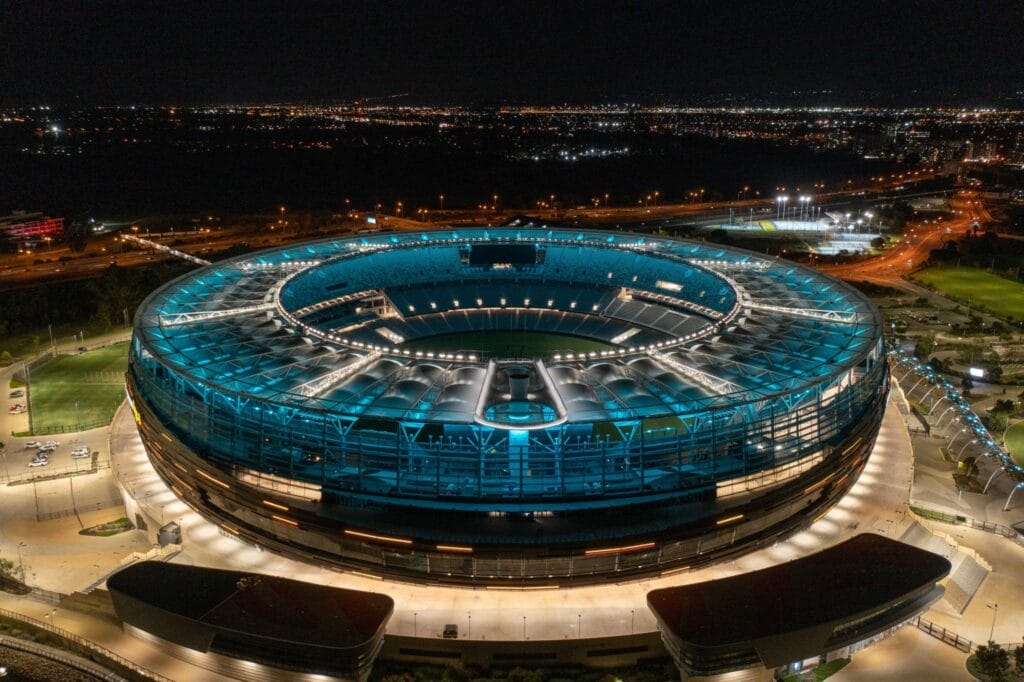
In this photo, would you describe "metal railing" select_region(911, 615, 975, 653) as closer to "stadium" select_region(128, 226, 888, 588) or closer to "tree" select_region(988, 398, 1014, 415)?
"stadium" select_region(128, 226, 888, 588)

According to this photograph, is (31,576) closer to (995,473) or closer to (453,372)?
(453,372)

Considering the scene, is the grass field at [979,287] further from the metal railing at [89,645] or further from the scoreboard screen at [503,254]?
the metal railing at [89,645]

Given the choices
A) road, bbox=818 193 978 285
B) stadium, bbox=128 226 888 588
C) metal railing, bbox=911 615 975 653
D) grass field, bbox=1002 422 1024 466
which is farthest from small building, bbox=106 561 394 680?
road, bbox=818 193 978 285

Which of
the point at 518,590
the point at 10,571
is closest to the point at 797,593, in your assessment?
the point at 518,590

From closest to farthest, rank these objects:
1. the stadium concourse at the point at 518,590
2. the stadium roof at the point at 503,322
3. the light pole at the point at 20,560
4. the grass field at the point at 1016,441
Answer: the stadium concourse at the point at 518,590 < the light pole at the point at 20,560 < the stadium roof at the point at 503,322 < the grass field at the point at 1016,441

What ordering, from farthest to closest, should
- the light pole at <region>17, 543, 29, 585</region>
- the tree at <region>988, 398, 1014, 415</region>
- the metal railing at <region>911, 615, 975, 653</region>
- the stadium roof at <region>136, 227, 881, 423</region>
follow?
the tree at <region>988, 398, 1014, 415</region>, the stadium roof at <region>136, 227, 881, 423</region>, the light pole at <region>17, 543, 29, 585</region>, the metal railing at <region>911, 615, 975, 653</region>

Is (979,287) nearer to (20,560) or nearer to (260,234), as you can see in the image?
(20,560)

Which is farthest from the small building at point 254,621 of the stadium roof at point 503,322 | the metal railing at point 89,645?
the stadium roof at point 503,322
